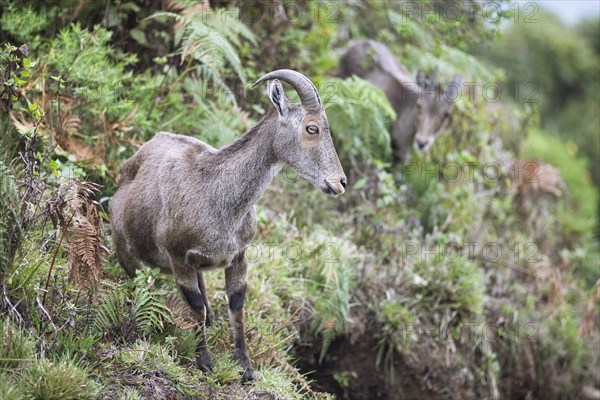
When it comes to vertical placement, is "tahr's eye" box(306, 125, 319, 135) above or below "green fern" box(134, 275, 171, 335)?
above

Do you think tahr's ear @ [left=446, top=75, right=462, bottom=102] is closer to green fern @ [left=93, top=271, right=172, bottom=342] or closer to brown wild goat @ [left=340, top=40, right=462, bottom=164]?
brown wild goat @ [left=340, top=40, right=462, bottom=164]

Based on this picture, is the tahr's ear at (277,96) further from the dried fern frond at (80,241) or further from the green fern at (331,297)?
the green fern at (331,297)

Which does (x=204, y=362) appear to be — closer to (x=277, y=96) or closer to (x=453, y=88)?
(x=277, y=96)

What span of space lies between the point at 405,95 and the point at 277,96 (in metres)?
5.97

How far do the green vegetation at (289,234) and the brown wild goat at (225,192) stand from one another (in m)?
0.34

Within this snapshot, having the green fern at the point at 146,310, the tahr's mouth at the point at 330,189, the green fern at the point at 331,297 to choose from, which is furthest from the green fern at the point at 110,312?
the green fern at the point at 331,297

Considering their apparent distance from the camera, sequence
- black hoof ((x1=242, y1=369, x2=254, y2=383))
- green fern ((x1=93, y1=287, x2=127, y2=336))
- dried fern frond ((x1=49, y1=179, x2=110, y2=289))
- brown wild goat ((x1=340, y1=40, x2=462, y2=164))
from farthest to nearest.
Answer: brown wild goat ((x1=340, y1=40, x2=462, y2=164)), black hoof ((x1=242, y1=369, x2=254, y2=383)), green fern ((x1=93, y1=287, x2=127, y2=336)), dried fern frond ((x1=49, y1=179, x2=110, y2=289))

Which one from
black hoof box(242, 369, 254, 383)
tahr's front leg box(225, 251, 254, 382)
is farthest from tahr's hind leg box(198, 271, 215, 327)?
black hoof box(242, 369, 254, 383)

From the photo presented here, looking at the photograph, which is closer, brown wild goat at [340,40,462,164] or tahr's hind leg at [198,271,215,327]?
tahr's hind leg at [198,271,215,327]

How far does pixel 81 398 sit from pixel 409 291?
4654 mm

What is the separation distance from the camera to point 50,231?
20.5 feet

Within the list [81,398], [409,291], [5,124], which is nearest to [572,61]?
[409,291]

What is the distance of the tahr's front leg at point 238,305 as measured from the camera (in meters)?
6.05

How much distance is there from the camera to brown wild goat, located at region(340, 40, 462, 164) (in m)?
10.8
